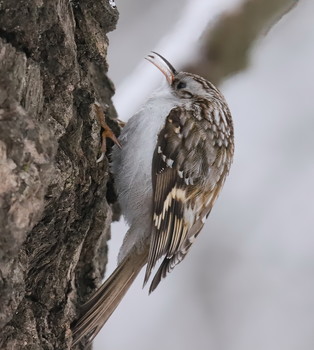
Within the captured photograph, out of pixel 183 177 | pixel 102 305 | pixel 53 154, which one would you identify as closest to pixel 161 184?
pixel 183 177

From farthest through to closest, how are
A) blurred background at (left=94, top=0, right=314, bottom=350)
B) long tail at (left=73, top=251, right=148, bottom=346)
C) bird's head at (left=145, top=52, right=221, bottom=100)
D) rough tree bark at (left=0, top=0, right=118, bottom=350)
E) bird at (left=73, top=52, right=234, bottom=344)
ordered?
1. blurred background at (left=94, top=0, right=314, bottom=350)
2. bird's head at (left=145, top=52, right=221, bottom=100)
3. bird at (left=73, top=52, right=234, bottom=344)
4. long tail at (left=73, top=251, right=148, bottom=346)
5. rough tree bark at (left=0, top=0, right=118, bottom=350)

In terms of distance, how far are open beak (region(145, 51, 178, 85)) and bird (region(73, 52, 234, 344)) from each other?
0.69 feet

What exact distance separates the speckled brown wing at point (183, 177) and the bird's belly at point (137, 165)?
0.10 ft

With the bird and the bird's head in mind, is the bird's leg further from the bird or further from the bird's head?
the bird's head

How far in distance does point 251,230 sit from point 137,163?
1319 millimetres

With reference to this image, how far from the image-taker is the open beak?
2740 millimetres

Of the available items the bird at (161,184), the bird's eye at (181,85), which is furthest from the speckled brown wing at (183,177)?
the bird's eye at (181,85)

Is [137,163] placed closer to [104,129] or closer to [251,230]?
[104,129]

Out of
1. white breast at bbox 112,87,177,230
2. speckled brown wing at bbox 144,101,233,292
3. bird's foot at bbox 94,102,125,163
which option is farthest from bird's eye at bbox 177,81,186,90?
bird's foot at bbox 94,102,125,163

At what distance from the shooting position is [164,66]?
9.10 feet

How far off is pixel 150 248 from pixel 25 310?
18.0 inches

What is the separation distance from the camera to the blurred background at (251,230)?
3428 mm

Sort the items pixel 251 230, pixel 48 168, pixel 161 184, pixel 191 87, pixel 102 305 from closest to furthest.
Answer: pixel 48 168 < pixel 102 305 < pixel 161 184 < pixel 191 87 < pixel 251 230

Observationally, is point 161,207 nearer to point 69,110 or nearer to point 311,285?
point 69,110
